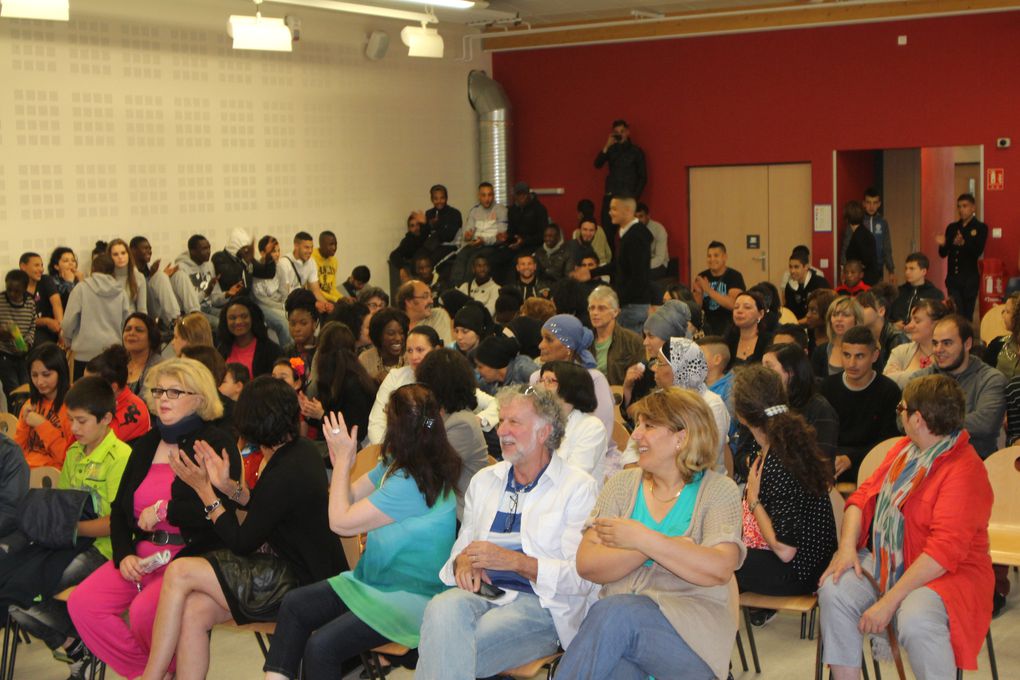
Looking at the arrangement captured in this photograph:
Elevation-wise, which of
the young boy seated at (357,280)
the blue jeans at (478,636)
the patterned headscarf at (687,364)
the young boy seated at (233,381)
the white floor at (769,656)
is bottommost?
the white floor at (769,656)

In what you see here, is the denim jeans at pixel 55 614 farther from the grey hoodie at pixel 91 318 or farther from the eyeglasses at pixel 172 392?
the grey hoodie at pixel 91 318

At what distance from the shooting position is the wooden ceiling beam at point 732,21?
1270 centimetres

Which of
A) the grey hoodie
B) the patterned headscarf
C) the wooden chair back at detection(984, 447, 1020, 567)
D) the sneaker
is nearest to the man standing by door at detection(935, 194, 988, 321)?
the patterned headscarf

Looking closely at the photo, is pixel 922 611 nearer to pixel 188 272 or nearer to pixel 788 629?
pixel 788 629

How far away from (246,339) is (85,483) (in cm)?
230

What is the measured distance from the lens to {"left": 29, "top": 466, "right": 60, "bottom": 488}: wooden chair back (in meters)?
4.91

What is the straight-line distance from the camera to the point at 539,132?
50.6 feet

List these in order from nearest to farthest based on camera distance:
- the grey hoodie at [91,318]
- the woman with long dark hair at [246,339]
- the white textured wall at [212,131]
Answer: the woman with long dark hair at [246,339]
the grey hoodie at [91,318]
the white textured wall at [212,131]

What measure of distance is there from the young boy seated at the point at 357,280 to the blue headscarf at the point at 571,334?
6861 millimetres

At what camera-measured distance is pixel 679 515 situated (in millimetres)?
3467

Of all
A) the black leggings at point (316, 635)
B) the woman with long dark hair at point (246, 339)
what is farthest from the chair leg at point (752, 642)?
the woman with long dark hair at point (246, 339)

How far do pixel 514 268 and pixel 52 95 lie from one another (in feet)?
17.7

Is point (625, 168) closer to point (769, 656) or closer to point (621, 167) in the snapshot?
point (621, 167)

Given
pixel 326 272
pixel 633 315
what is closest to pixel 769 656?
pixel 633 315
